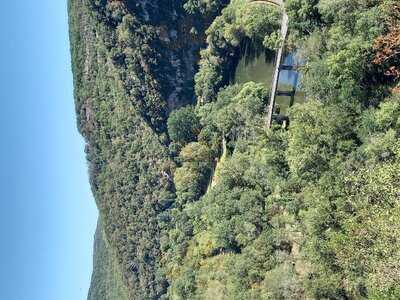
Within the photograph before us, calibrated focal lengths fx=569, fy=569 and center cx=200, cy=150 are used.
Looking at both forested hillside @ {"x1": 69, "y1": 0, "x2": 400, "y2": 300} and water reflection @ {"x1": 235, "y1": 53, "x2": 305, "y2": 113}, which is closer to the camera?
forested hillside @ {"x1": 69, "y1": 0, "x2": 400, "y2": 300}

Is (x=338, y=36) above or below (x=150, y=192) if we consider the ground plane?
above

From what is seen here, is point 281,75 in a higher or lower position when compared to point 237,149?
higher

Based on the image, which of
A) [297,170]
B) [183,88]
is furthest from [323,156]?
[183,88]

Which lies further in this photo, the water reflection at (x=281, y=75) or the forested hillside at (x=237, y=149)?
the water reflection at (x=281, y=75)

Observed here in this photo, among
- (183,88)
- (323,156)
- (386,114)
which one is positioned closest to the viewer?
(386,114)

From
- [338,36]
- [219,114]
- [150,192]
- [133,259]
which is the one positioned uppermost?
[338,36]

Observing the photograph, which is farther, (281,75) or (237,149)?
(237,149)

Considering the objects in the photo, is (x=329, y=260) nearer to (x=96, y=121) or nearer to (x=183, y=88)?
(x=183, y=88)

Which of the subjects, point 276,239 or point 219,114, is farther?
point 219,114
